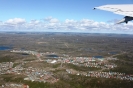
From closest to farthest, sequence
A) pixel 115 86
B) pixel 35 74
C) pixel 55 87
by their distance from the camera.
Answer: pixel 55 87 < pixel 115 86 < pixel 35 74

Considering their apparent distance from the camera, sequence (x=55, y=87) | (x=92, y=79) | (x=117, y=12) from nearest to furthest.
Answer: (x=117, y=12), (x=55, y=87), (x=92, y=79)

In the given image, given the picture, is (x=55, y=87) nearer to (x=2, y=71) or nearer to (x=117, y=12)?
(x=2, y=71)

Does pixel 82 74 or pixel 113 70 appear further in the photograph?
pixel 113 70

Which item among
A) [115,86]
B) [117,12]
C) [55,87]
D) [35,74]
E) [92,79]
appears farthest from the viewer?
[35,74]

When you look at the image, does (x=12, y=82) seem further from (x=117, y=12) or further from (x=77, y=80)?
(x=117, y=12)

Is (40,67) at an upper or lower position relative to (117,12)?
lower

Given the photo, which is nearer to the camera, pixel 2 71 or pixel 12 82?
pixel 12 82

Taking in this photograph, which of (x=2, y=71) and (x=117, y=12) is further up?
(x=117, y=12)

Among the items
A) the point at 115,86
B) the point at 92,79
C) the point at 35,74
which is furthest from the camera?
the point at 35,74

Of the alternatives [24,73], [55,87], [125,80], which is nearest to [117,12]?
[55,87]

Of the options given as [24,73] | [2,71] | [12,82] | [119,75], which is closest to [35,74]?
[24,73]
